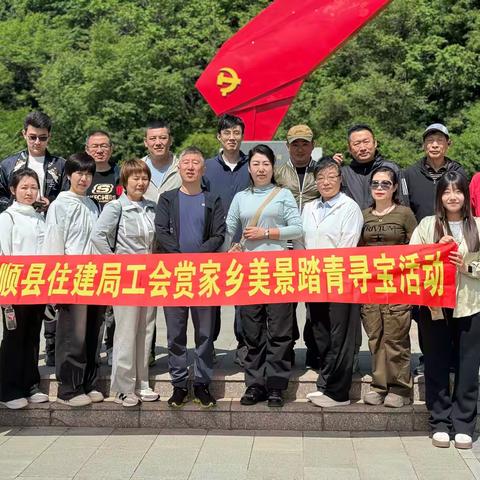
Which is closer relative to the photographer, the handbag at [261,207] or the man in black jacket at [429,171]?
the handbag at [261,207]

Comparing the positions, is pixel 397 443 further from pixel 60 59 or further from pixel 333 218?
pixel 60 59

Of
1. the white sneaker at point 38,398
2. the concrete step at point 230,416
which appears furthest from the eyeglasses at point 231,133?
the white sneaker at point 38,398

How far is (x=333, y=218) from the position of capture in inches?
163

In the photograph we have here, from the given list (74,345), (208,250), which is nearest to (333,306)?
(208,250)

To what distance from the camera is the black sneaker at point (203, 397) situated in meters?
4.20

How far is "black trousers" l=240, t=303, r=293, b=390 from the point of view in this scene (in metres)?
4.14

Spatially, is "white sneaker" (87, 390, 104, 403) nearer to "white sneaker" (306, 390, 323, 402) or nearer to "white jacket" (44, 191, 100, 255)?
"white jacket" (44, 191, 100, 255)

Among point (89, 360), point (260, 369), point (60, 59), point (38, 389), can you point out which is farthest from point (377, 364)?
point (60, 59)

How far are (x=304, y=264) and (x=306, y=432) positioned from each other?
1.01m

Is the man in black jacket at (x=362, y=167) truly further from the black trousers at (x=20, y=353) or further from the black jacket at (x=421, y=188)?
the black trousers at (x=20, y=353)

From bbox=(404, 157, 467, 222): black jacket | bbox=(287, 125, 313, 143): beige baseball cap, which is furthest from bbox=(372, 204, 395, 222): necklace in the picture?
bbox=(287, 125, 313, 143): beige baseball cap

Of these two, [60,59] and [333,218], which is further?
[60,59]

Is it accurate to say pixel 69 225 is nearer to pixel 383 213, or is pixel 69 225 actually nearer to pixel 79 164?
pixel 79 164

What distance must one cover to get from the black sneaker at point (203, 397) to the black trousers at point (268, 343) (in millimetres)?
251
